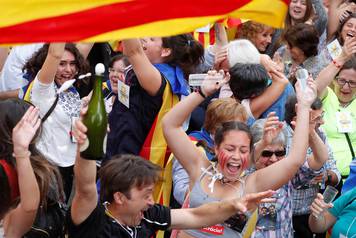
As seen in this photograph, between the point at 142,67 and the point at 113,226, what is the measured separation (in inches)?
67.4

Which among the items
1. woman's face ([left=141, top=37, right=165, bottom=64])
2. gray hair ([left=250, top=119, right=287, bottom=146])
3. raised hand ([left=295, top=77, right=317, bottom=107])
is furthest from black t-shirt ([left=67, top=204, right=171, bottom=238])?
woman's face ([left=141, top=37, right=165, bottom=64])

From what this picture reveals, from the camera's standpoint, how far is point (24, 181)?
398cm

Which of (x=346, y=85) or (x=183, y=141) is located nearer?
(x=183, y=141)

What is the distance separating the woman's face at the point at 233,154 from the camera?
4977mm

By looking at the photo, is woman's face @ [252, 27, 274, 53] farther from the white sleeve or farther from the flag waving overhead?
the flag waving overhead

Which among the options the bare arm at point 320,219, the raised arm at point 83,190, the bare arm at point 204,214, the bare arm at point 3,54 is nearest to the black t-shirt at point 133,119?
the bare arm at point 320,219

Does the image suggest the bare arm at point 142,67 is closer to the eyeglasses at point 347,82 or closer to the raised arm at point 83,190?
the raised arm at point 83,190

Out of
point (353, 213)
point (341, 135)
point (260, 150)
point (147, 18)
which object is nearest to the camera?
point (147, 18)

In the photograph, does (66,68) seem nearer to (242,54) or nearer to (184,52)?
(184,52)

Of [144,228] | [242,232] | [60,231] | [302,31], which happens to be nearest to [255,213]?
[242,232]

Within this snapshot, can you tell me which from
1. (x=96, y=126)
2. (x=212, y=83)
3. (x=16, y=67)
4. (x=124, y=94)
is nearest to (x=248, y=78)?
(x=124, y=94)

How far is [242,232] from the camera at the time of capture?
5047 millimetres

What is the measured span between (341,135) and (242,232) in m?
2.38

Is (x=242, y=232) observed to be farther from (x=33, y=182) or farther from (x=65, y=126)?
(x=65, y=126)
